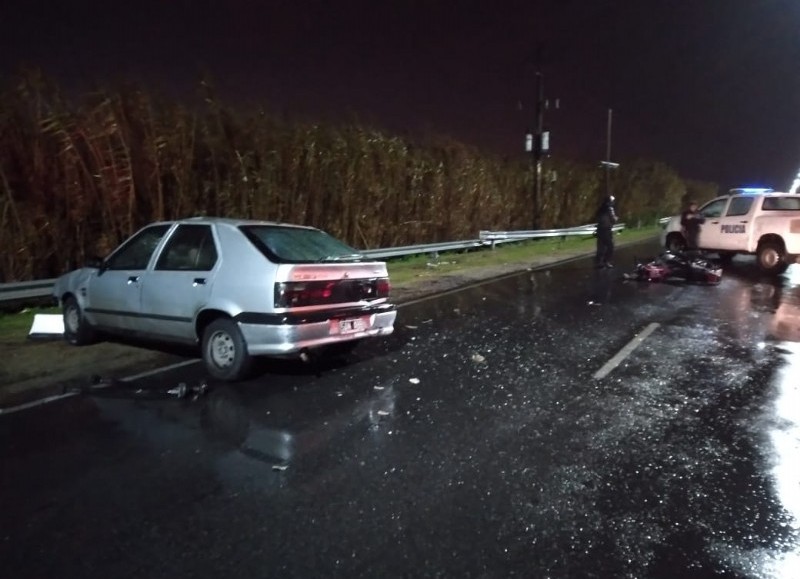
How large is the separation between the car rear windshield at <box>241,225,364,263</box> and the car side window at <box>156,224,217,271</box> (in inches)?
18.4

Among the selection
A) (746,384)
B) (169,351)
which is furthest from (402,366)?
(746,384)

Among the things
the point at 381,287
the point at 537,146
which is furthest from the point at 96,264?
the point at 537,146

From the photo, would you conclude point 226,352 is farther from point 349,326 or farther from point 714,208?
point 714,208

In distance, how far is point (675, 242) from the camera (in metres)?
20.3

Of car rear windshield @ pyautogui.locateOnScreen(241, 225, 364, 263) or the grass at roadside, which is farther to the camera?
the grass at roadside

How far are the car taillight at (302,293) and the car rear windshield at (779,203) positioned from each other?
15115 millimetres

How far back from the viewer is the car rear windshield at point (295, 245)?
6.85 m

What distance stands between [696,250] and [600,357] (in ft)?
44.1

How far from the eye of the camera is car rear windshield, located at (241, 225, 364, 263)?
6848 mm

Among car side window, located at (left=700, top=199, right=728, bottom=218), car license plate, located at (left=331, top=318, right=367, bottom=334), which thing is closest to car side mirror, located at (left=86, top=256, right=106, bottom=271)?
car license plate, located at (left=331, top=318, right=367, bottom=334)

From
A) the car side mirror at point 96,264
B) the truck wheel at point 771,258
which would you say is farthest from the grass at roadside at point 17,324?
the truck wheel at point 771,258

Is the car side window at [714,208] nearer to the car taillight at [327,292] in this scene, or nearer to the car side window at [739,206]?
the car side window at [739,206]

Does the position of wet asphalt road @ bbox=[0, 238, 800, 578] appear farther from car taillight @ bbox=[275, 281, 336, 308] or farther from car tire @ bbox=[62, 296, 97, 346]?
car tire @ bbox=[62, 296, 97, 346]

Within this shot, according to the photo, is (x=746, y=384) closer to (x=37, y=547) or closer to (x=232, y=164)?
(x=37, y=547)
